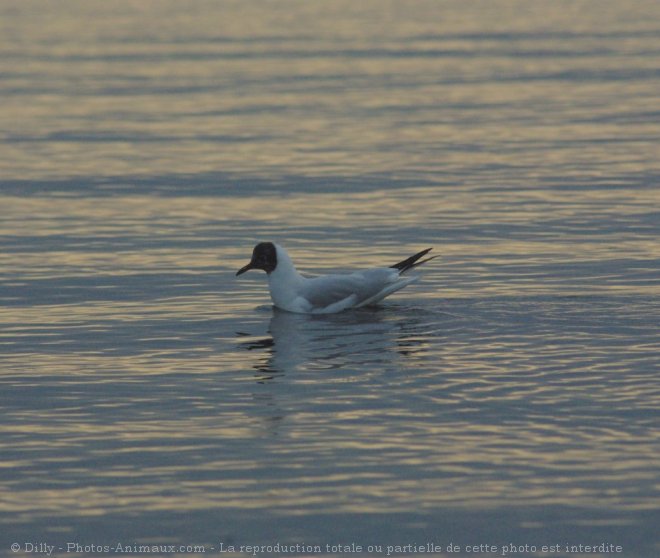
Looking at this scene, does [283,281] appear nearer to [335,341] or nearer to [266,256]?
[266,256]

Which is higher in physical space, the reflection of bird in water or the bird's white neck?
the bird's white neck

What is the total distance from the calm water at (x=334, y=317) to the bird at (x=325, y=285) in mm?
239

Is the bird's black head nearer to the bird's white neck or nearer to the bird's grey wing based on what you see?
the bird's white neck

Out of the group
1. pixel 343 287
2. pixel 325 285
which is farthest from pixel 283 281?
pixel 343 287

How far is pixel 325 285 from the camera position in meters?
19.7

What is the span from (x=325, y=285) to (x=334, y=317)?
1.33 feet

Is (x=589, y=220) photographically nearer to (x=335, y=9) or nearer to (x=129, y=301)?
(x=129, y=301)

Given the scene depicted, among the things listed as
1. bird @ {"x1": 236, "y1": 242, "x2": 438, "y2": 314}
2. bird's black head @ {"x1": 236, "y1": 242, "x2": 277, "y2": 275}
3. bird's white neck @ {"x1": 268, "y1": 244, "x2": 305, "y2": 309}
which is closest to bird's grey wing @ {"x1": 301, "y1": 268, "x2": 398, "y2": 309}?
bird @ {"x1": 236, "y1": 242, "x2": 438, "y2": 314}

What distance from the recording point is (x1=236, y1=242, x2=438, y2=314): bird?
19.7 m

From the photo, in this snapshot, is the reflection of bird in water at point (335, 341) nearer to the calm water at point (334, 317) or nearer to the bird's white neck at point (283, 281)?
the calm water at point (334, 317)

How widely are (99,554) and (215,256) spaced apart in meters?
12.4

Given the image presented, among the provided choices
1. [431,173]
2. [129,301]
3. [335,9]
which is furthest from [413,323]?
[335,9]

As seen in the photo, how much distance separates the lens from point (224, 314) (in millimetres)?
19688

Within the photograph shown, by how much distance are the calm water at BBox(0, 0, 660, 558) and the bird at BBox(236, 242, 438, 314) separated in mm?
239
